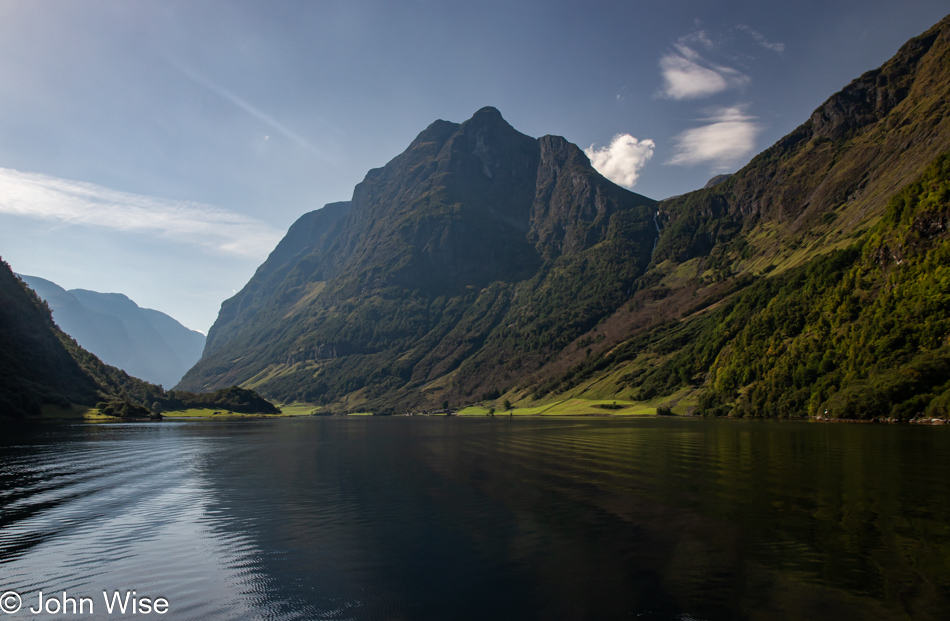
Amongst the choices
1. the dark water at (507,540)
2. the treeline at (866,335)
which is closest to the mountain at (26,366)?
the dark water at (507,540)

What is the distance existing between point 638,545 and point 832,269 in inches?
7632

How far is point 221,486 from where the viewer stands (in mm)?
42719

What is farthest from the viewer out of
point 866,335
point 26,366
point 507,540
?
point 26,366

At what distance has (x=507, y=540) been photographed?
23562 millimetres

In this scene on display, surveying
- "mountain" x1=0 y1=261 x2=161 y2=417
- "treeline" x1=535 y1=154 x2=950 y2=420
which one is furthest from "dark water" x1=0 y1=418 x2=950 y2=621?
"mountain" x1=0 y1=261 x2=161 y2=417

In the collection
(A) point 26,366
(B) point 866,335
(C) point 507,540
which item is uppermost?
(B) point 866,335

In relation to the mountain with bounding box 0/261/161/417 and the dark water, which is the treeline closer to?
the dark water

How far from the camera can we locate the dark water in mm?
16047

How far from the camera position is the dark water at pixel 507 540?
16.0m

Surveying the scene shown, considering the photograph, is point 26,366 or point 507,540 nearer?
point 507,540

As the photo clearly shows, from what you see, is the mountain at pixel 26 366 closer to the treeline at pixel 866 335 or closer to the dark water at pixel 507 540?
the dark water at pixel 507 540

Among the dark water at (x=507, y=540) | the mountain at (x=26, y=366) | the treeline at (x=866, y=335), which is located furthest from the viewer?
the mountain at (x=26, y=366)

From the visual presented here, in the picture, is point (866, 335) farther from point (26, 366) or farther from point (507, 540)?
point (26, 366)

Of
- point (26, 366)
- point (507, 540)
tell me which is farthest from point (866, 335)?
point (26, 366)
